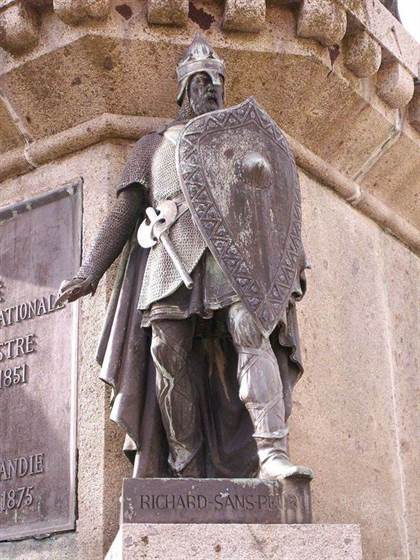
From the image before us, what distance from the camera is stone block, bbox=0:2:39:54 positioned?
18.9ft

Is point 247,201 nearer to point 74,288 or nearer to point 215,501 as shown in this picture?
point 74,288

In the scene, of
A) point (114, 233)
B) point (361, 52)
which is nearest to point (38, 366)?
point (114, 233)

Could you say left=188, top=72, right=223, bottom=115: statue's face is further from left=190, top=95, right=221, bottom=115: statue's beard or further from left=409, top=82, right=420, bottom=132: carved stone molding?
left=409, top=82, right=420, bottom=132: carved stone molding

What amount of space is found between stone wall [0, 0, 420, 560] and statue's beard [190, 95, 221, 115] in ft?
1.95

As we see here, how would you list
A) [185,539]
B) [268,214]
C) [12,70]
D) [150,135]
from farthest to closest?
[12,70] → [150,135] → [268,214] → [185,539]

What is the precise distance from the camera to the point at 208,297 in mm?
4852

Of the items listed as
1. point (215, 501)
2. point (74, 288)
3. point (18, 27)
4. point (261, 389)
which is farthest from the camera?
point (18, 27)

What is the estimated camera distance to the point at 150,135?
546 centimetres

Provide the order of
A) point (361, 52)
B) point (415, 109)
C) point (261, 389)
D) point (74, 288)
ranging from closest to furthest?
1. point (261, 389)
2. point (74, 288)
3. point (361, 52)
4. point (415, 109)

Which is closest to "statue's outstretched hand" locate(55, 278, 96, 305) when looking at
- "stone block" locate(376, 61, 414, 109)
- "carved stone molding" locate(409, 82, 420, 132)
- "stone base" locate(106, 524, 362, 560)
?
"stone base" locate(106, 524, 362, 560)

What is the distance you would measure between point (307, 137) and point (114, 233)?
145 centimetres

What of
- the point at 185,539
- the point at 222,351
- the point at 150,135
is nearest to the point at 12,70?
the point at 150,135

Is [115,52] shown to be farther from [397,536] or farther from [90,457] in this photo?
[397,536]

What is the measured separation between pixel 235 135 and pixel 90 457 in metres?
1.52
